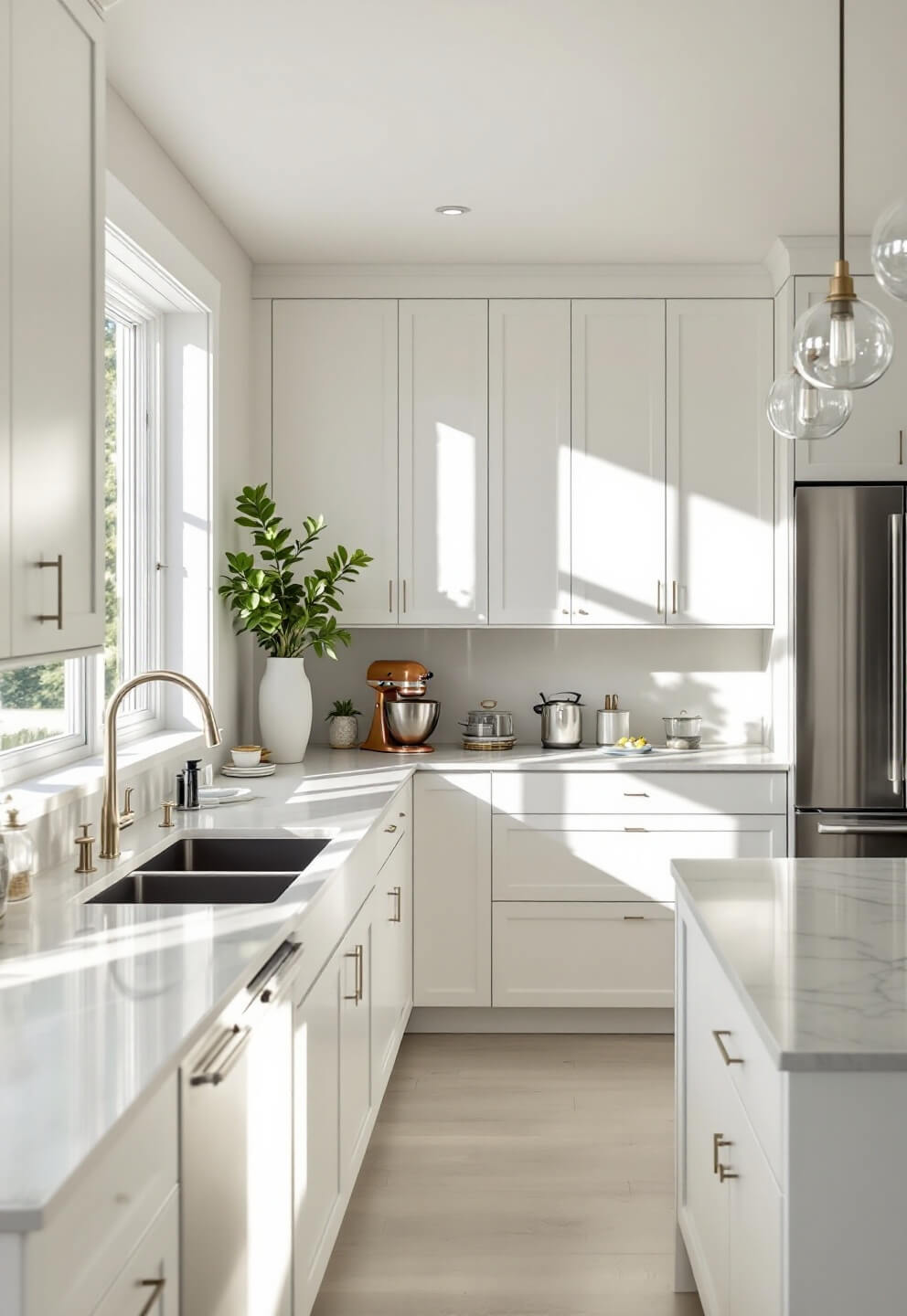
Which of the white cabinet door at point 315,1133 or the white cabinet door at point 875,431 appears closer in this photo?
the white cabinet door at point 315,1133

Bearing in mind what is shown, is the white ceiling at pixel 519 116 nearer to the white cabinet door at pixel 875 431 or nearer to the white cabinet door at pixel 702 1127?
the white cabinet door at pixel 875 431

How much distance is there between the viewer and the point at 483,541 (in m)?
4.40

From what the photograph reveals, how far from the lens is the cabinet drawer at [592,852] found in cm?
416

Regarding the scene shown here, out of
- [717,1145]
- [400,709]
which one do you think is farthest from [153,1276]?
[400,709]

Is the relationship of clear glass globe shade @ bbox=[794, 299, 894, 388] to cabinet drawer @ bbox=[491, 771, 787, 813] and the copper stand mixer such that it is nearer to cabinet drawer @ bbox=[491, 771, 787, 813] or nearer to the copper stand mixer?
cabinet drawer @ bbox=[491, 771, 787, 813]

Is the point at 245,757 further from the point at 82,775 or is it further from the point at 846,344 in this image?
the point at 846,344

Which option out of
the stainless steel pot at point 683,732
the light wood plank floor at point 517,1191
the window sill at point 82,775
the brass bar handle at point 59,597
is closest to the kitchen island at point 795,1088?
the light wood plank floor at point 517,1191

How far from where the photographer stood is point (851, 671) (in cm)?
405

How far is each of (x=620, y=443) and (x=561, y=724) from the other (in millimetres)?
1051

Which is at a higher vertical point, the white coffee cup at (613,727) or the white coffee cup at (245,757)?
the white coffee cup at (613,727)

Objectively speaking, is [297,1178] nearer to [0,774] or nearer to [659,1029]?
[0,774]

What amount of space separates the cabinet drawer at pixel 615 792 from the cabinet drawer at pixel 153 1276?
2.74m

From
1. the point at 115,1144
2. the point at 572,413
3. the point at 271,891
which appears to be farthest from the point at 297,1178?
the point at 572,413

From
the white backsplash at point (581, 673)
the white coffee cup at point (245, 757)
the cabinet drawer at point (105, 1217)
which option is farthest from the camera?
the white backsplash at point (581, 673)
